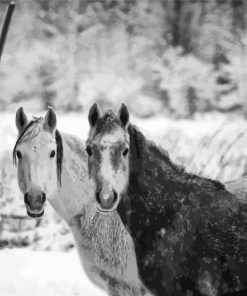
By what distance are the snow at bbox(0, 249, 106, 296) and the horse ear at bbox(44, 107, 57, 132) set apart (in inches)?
22.1

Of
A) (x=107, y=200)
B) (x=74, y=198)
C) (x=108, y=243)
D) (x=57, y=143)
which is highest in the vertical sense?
(x=57, y=143)

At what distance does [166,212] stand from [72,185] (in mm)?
442

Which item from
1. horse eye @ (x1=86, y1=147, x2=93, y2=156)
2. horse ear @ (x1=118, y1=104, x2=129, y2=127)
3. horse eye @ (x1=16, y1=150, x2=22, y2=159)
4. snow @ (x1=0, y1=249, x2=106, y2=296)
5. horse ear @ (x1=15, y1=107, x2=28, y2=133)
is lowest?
snow @ (x1=0, y1=249, x2=106, y2=296)

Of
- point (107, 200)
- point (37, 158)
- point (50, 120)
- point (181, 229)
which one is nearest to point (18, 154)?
point (37, 158)

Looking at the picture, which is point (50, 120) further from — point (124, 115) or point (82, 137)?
point (124, 115)

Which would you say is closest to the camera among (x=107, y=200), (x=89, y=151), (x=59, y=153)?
(x=107, y=200)

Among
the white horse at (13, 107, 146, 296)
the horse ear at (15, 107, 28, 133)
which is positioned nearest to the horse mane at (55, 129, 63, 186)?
the white horse at (13, 107, 146, 296)

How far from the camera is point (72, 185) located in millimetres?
1958

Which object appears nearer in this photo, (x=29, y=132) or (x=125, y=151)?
(x=125, y=151)

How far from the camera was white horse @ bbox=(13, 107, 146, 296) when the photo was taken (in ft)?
5.92

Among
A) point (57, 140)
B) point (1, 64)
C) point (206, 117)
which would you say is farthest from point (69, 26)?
point (206, 117)

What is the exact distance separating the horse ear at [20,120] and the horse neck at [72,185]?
17 centimetres

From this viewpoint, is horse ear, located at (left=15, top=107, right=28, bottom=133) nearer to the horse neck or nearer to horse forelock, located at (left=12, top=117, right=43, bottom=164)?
horse forelock, located at (left=12, top=117, right=43, bottom=164)

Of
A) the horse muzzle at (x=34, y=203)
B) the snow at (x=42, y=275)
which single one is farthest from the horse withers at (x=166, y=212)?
the snow at (x=42, y=275)
